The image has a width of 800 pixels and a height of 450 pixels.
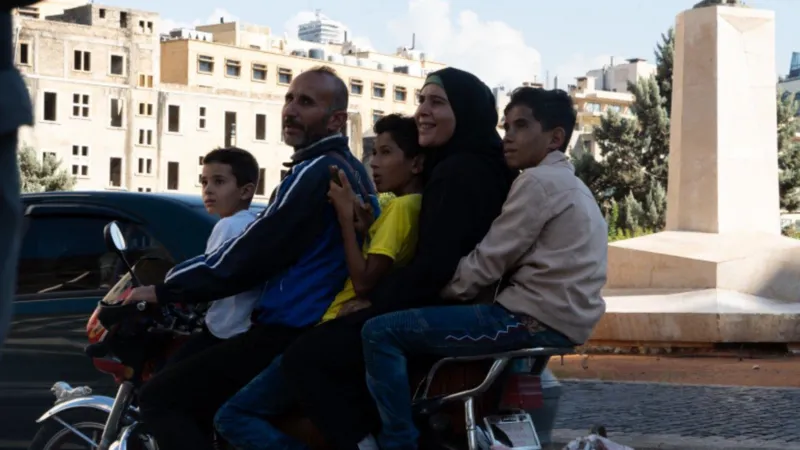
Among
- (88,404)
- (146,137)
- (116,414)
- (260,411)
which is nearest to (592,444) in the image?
(260,411)

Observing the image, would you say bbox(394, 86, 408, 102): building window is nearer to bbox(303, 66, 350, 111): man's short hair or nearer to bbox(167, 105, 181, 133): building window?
bbox(167, 105, 181, 133): building window

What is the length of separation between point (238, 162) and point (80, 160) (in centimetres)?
9694

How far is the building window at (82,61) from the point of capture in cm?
10262

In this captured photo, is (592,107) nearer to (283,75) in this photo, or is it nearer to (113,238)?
(283,75)

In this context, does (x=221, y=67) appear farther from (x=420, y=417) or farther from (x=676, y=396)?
(x=420, y=417)

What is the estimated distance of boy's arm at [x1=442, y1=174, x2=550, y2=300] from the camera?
4.02 metres

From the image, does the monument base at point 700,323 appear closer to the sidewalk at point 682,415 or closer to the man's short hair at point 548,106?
the sidewalk at point 682,415

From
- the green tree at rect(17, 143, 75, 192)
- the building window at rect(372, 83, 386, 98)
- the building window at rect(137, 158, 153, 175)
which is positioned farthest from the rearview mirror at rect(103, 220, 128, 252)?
the building window at rect(372, 83, 386, 98)

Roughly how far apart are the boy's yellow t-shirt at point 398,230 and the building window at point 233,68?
111985 mm

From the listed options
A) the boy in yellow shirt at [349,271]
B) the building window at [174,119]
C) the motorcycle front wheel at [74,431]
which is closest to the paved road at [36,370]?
the motorcycle front wheel at [74,431]

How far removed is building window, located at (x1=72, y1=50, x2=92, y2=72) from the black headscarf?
10081cm

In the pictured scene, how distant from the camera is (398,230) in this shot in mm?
4164

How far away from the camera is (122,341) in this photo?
4.52 meters

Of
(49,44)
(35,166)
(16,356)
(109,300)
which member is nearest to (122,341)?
(109,300)
